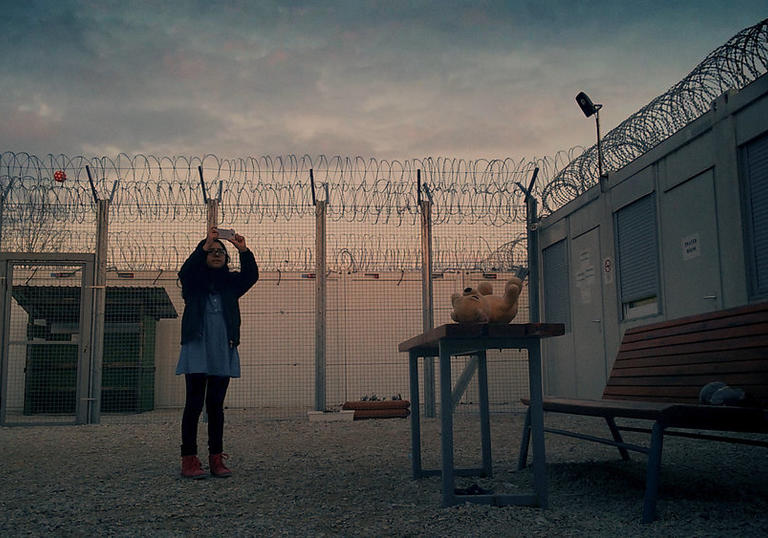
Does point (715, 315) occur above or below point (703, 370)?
above

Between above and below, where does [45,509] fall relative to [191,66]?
below

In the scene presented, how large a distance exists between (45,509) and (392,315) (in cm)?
676

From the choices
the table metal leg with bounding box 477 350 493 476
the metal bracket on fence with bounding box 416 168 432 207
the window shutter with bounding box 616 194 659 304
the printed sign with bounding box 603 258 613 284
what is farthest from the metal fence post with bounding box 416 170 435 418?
the table metal leg with bounding box 477 350 493 476

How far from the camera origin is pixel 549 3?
7.72 meters

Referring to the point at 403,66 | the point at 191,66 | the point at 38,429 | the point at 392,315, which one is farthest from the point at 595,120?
the point at 38,429

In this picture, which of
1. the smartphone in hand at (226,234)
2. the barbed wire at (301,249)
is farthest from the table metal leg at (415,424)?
the barbed wire at (301,249)

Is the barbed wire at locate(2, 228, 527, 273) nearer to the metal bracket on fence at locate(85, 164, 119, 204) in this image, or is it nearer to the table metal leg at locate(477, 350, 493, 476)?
the metal bracket on fence at locate(85, 164, 119, 204)

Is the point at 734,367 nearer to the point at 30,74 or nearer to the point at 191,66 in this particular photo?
the point at 191,66

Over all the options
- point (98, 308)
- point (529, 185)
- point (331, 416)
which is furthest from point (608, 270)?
point (98, 308)

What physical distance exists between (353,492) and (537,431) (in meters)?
1.15

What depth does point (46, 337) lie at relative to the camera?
30.0ft

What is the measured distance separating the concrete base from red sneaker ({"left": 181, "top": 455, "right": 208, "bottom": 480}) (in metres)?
4.03

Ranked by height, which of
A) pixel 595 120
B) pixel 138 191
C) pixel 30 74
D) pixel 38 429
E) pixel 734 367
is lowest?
pixel 38 429

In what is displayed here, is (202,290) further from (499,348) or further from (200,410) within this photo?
(499,348)
